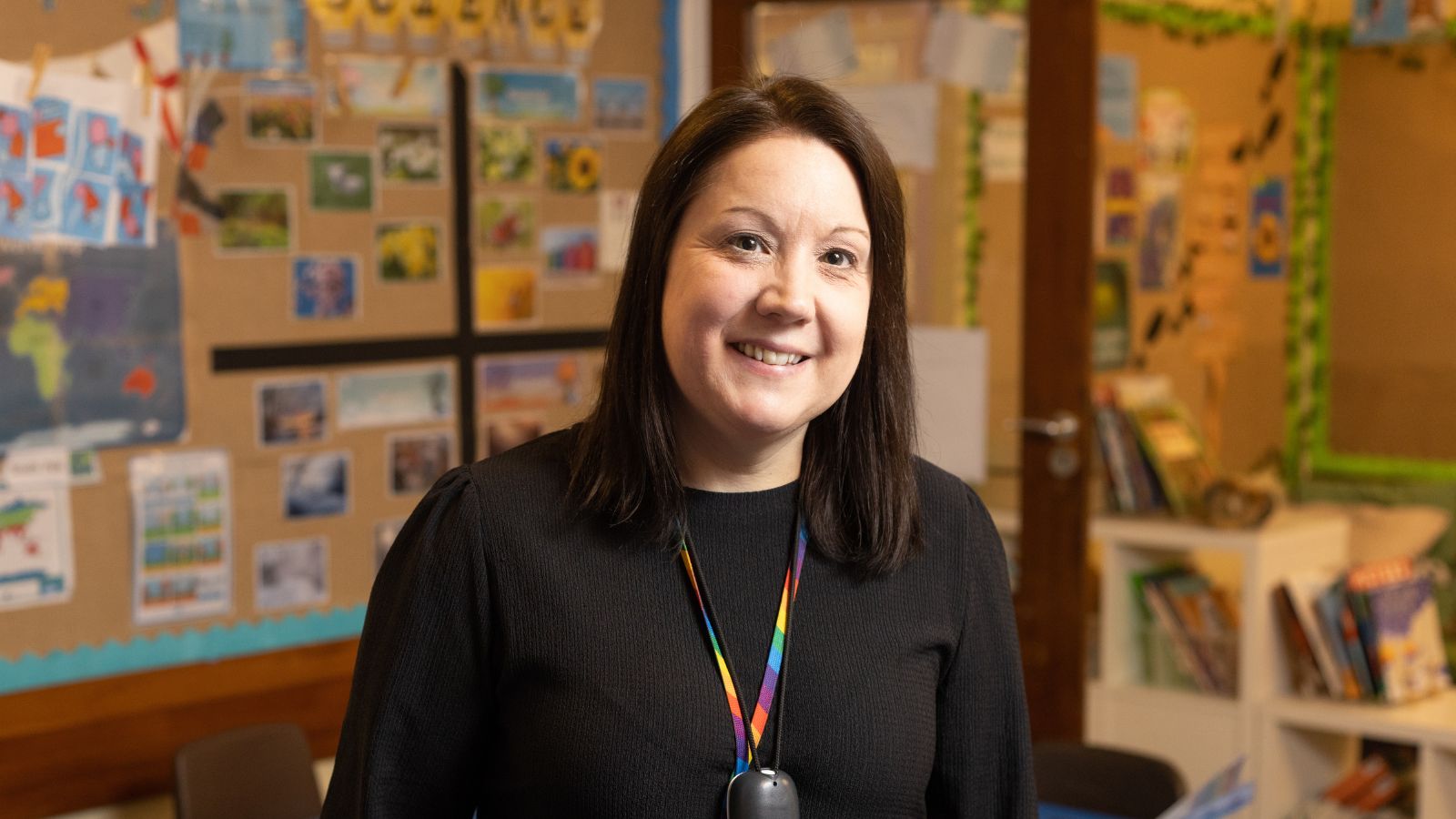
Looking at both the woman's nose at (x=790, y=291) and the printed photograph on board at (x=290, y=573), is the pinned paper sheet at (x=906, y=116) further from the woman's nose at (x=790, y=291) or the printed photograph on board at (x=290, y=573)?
the woman's nose at (x=790, y=291)

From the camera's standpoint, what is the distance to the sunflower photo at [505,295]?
11.5ft

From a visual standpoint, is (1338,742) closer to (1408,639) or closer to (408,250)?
(1408,639)

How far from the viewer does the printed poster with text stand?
2920mm

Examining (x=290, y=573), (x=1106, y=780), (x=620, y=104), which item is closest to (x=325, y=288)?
(x=290, y=573)

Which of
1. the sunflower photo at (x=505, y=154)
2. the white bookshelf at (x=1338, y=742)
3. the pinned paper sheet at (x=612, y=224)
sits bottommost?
the white bookshelf at (x=1338, y=742)

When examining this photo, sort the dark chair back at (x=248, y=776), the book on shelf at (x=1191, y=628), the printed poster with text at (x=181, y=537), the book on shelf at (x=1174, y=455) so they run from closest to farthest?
the dark chair back at (x=248, y=776)
the printed poster with text at (x=181, y=537)
the book on shelf at (x=1191, y=628)
the book on shelf at (x=1174, y=455)

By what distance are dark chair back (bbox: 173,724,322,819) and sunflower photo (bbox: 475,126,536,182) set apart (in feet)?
4.26

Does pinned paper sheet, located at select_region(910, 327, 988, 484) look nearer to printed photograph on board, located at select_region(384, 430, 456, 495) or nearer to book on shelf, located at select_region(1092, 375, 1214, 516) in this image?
book on shelf, located at select_region(1092, 375, 1214, 516)

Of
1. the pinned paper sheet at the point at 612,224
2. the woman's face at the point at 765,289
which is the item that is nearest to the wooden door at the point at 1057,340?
the pinned paper sheet at the point at 612,224

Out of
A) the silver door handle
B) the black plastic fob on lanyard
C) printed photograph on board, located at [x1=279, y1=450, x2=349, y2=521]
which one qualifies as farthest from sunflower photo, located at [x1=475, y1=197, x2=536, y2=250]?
the black plastic fob on lanyard

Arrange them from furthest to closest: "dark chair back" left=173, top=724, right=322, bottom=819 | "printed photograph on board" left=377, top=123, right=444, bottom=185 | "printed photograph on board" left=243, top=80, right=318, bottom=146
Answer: "printed photograph on board" left=377, top=123, right=444, bottom=185, "printed photograph on board" left=243, top=80, right=318, bottom=146, "dark chair back" left=173, top=724, right=322, bottom=819

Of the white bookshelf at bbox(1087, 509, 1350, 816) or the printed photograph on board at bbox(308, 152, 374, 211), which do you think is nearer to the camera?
the printed photograph on board at bbox(308, 152, 374, 211)

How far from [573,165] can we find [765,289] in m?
2.47

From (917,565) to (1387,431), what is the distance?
5.13 m
